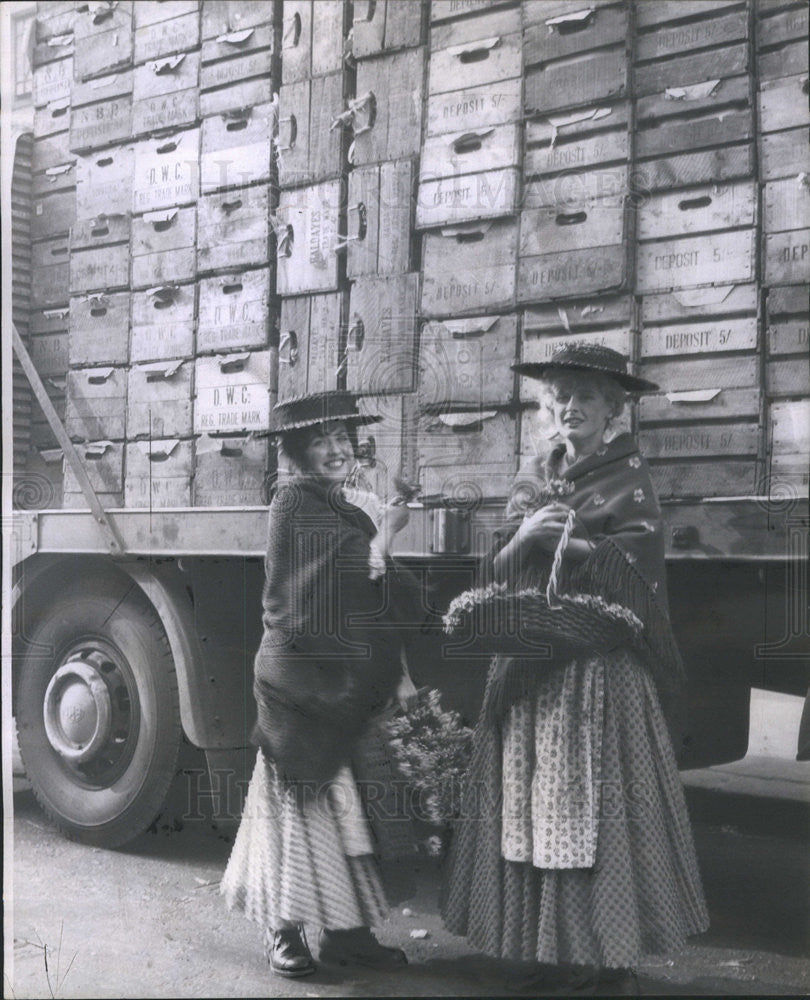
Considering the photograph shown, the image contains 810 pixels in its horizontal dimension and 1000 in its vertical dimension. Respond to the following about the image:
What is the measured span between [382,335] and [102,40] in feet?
5.10

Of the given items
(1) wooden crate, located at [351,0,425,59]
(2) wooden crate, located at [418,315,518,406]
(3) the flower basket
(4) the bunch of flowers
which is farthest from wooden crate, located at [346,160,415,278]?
(4) the bunch of flowers

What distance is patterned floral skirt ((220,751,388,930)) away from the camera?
3.15 m

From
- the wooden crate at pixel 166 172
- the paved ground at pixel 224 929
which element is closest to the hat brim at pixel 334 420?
the wooden crate at pixel 166 172

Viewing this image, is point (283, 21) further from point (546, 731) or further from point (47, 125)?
point (546, 731)

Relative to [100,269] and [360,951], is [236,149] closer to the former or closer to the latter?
[100,269]

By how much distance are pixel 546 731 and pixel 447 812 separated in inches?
16.7

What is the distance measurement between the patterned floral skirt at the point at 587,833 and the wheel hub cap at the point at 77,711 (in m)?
1.59

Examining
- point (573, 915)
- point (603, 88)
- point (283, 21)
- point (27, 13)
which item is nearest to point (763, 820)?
point (573, 915)

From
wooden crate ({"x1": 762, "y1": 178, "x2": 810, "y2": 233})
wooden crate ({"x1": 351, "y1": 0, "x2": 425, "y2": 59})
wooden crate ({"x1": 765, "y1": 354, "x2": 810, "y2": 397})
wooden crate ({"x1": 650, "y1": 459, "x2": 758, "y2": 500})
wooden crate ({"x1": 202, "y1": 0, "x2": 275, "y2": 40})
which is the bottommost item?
wooden crate ({"x1": 650, "y1": 459, "x2": 758, "y2": 500})

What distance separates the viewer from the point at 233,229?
351 centimetres

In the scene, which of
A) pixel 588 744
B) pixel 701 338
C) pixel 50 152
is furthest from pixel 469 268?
pixel 50 152

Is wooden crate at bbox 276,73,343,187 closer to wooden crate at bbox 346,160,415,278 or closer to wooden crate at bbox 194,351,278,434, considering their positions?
wooden crate at bbox 346,160,415,278

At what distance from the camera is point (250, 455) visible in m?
3.46

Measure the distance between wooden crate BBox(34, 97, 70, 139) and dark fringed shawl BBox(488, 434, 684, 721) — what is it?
2.14 meters
